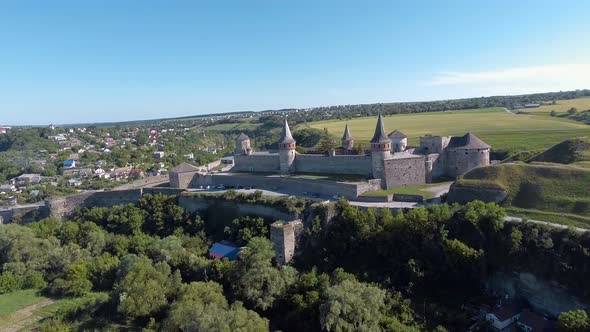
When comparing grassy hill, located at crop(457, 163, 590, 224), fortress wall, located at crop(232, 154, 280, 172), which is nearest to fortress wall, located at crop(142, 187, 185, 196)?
fortress wall, located at crop(232, 154, 280, 172)

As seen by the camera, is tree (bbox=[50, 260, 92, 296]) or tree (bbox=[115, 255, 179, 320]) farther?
tree (bbox=[50, 260, 92, 296])

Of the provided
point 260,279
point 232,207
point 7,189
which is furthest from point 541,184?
point 7,189

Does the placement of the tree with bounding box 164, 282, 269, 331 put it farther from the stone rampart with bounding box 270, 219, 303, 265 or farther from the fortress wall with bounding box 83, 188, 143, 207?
the fortress wall with bounding box 83, 188, 143, 207

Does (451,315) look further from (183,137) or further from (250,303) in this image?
(183,137)

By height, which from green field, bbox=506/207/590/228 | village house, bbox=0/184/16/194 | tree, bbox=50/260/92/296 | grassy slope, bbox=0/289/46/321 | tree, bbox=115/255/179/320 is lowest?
grassy slope, bbox=0/289/46/321

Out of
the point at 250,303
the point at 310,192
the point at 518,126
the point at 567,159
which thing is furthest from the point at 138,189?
the point at 518,126

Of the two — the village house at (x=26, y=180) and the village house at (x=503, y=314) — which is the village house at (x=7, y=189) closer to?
the village house at (x=26, y=180)

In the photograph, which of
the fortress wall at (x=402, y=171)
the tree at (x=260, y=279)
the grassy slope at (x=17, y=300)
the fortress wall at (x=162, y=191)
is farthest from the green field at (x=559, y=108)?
the grassy slope at (x=17, y=300)
